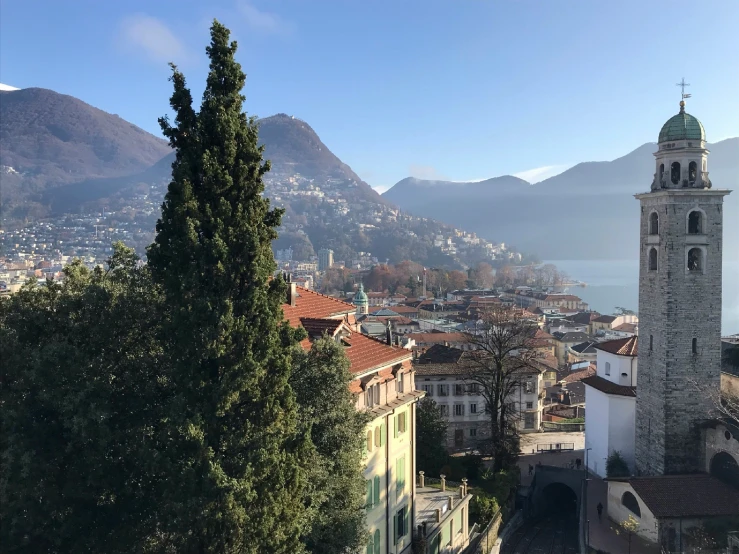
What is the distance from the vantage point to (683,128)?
81.6 feet

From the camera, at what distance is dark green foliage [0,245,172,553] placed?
917cm

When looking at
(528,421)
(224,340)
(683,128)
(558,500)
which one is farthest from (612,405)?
(224,340)

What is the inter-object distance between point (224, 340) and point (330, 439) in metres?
3.34

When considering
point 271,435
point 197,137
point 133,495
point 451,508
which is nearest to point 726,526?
point 451,508

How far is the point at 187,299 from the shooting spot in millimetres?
9078

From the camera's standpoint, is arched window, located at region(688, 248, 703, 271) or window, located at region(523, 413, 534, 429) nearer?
arched window, located at region(688, 248, 703, 271)

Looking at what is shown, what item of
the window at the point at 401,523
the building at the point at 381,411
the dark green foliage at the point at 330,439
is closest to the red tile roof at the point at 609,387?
the building at the point at 381,411

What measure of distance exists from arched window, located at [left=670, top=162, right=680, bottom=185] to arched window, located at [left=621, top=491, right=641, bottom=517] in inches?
470

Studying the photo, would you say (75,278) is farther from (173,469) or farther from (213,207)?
(173,469)

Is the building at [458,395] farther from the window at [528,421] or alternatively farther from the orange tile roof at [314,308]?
the orange tile roof at [314,308]

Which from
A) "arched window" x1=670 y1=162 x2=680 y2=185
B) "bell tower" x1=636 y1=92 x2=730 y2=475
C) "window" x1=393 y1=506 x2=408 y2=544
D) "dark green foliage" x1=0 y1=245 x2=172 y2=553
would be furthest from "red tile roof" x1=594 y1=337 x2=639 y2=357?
"dark green foliage" x1=0 y1=245 x2=172 y2=553

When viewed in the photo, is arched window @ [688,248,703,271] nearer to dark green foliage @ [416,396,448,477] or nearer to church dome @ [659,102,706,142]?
church dome @ [659,102,706,142]

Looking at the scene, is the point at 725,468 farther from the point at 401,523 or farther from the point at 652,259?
the point at 401,523

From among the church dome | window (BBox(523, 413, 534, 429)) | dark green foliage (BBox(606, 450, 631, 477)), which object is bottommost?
window (BBox(523, 413, 534, 429))
